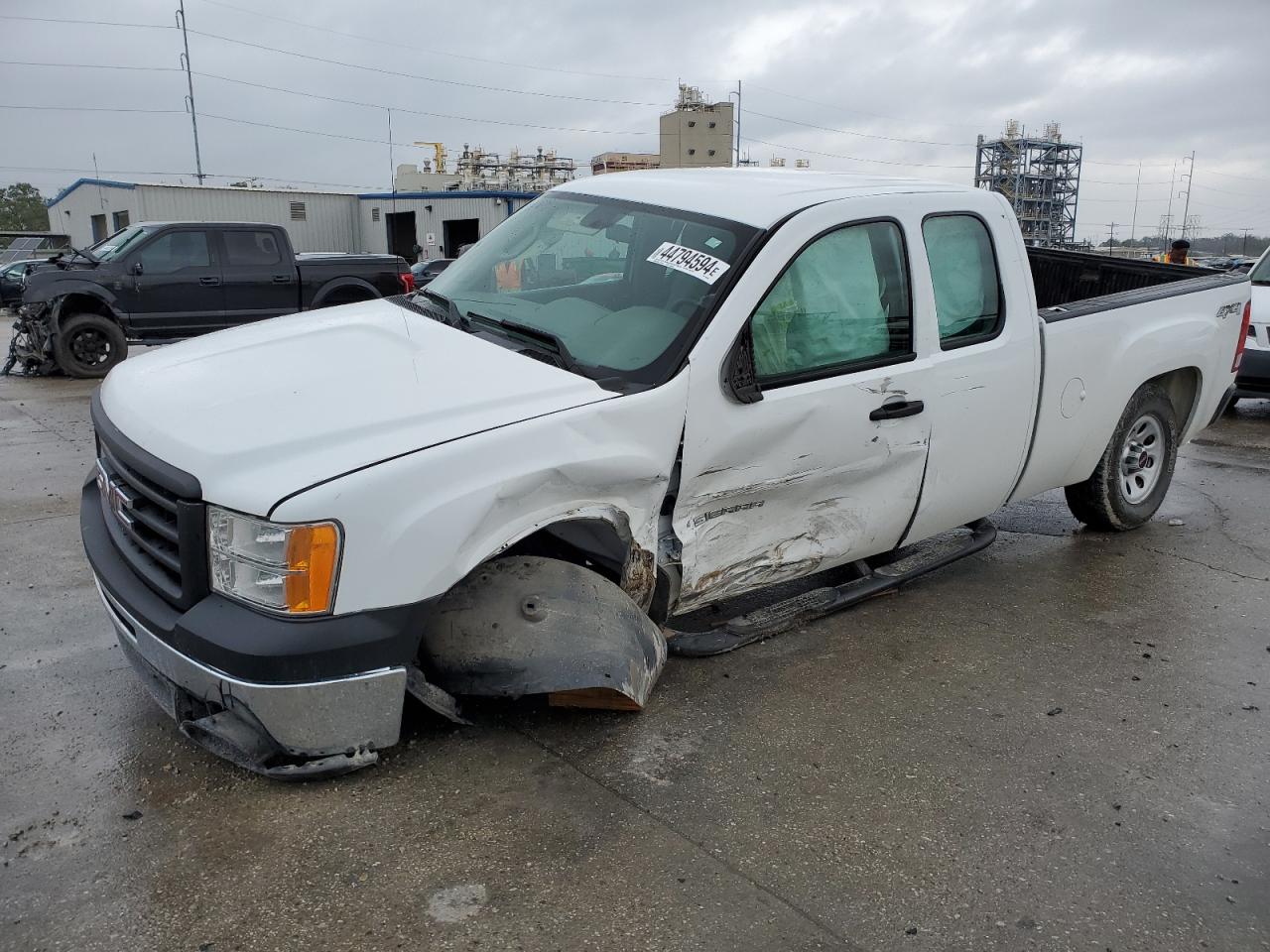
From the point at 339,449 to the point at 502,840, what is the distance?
117 cm

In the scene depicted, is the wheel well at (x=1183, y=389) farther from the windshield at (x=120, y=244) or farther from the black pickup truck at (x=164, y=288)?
the windshield at (x=120, y=244)

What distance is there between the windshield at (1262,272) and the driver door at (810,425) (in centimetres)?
803

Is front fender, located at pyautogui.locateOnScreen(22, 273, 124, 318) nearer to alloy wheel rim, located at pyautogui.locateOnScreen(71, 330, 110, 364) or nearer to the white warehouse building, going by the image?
alloy wheel rim, located at pyautogui.locateOnScreen(71, 330, 110, 364)

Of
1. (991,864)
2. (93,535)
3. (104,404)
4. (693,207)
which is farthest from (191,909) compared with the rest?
(693,207)

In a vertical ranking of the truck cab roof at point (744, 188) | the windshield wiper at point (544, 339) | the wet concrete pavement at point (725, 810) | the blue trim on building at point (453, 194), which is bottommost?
the wet concrete pavement at point (725, 810)

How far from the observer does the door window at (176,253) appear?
12367 mm

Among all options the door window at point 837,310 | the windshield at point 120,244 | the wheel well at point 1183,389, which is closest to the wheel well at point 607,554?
the door window at point 837,310

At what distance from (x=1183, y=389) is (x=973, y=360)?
2.26 metres

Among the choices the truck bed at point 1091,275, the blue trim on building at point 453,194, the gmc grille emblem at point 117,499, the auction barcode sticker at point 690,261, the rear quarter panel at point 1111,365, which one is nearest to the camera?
the gmc grille emblem at point 117,499

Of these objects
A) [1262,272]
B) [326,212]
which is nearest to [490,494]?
[1262,272]

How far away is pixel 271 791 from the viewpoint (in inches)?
115

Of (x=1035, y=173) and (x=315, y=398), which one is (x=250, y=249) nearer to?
(x=315, y=398)

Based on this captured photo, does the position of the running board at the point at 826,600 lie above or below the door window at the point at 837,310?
below

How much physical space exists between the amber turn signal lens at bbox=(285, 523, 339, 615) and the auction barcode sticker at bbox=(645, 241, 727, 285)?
5.30ft
